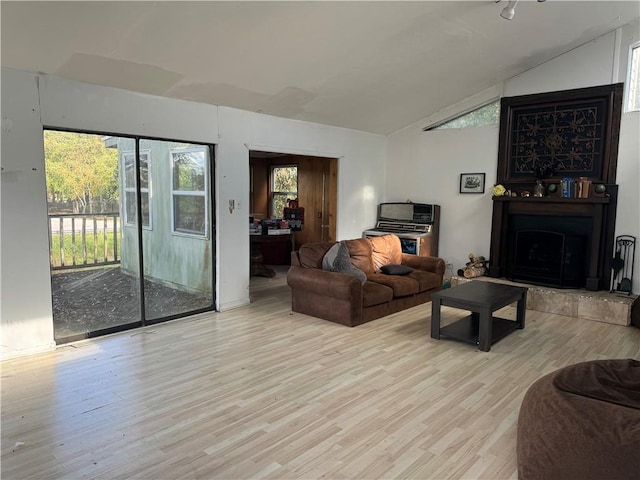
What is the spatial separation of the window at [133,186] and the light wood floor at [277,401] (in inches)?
47.2

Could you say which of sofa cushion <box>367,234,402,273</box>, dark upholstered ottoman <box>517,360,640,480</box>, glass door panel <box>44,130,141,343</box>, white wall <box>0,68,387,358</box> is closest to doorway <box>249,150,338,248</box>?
sofa cushion <box>367,234,402,273</box>

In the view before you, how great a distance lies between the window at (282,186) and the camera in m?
8.69

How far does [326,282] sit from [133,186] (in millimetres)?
2277

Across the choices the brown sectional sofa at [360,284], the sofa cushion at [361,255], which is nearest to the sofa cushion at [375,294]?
the brown sectional sofa at [360,284]

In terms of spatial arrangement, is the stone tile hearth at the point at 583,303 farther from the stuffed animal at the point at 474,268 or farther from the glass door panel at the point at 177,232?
the glass door panel at the point at 177,232

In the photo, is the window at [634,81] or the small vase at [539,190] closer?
the window at [634,81]

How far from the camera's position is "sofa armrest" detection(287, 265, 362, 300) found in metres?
4.70

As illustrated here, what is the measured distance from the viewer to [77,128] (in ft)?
13.1

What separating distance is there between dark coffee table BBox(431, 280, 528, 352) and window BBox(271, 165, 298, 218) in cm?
461

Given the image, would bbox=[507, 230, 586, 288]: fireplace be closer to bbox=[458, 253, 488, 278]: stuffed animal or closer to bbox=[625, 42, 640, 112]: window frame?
bbox=[458, 253, 488, 278]: stuffed animal

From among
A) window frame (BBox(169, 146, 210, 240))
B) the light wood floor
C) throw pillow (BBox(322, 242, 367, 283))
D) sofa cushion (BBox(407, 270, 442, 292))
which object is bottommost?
the light wood floor

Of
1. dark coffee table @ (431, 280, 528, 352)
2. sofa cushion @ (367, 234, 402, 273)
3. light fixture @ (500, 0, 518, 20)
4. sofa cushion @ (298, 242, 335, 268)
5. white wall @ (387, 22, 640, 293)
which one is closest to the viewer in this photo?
light fixture @ (500, 0, 518, 20)

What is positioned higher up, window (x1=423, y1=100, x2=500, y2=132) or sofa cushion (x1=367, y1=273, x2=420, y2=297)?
window (x1=423, y1=100, x2=500, y2=132)

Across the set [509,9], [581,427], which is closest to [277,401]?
[581,427]
